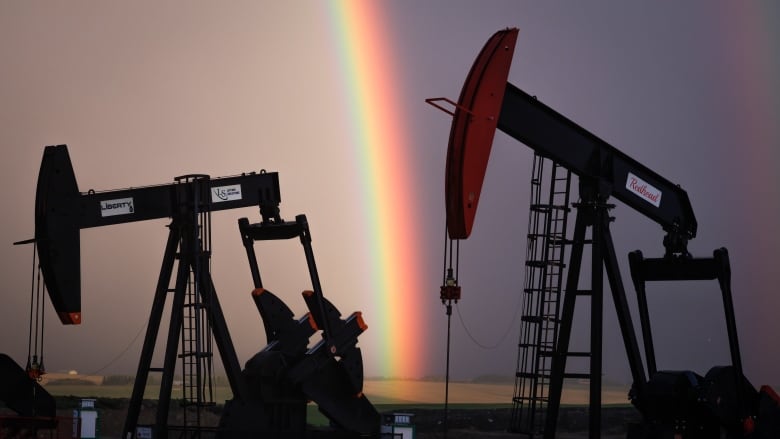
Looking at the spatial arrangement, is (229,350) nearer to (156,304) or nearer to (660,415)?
(156,304)

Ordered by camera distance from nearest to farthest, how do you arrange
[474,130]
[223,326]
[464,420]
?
[474,130]
[223,326]
[464,420]

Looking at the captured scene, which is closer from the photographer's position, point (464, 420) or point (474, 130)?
point (474, 130)

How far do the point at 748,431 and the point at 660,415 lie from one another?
3.40 feet

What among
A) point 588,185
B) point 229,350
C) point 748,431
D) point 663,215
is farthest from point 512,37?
point 229,350

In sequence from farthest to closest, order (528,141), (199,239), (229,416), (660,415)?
(199,239) → (229,416) → (660,415) → (528,141)

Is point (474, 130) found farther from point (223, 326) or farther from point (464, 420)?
point (464, 420)

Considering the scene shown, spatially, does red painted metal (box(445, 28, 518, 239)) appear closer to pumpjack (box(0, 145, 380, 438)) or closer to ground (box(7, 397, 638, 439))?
pumpjack (box(0, 145, 380, 438))

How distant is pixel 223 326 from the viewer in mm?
13992

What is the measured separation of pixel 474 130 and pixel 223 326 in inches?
253

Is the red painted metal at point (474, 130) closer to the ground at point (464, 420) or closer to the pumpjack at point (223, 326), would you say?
the pumpjack at point (223, 326)

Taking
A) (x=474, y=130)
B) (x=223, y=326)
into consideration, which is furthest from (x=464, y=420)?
(x=474, y=130)

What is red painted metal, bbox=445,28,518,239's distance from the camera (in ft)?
28.1

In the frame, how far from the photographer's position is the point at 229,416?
1256 cm

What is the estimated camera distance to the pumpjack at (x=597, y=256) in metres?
8.75
